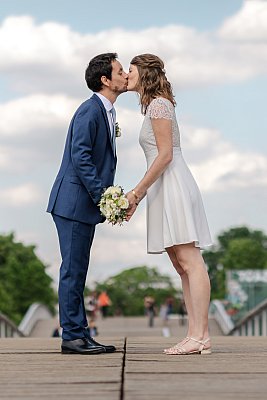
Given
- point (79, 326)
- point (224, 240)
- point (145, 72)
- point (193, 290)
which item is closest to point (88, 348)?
point (79, 326)

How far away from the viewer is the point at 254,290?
1638 inches

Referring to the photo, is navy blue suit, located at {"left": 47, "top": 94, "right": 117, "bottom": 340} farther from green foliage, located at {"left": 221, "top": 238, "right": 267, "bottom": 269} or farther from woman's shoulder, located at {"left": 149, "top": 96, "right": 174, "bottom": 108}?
green foliage, located at {"left": 221, "top": 238, "right": 267, "bottom": 269}

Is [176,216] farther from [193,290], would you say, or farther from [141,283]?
[141,283]

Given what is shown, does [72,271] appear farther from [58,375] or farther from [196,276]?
[58,375]

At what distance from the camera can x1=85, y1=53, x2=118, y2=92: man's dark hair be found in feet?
27.5

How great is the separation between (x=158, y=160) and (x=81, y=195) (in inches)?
23.8

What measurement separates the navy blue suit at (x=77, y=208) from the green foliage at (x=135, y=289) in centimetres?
9918

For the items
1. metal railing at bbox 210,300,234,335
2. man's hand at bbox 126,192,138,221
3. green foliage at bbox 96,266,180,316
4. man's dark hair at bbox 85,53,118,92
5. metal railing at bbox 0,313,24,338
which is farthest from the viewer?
green foliage at bbox 96,266,180,316

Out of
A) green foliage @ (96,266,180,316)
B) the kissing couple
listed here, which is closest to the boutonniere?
the kissing couple

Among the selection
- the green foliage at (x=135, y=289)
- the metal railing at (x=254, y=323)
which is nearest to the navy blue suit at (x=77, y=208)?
the metal railing at (x=254, y=323)

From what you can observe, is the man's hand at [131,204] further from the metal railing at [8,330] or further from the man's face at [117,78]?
the metal railing at [8,330]

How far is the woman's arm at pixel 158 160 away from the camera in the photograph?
8.16 m

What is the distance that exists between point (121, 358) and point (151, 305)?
4533 centimetres

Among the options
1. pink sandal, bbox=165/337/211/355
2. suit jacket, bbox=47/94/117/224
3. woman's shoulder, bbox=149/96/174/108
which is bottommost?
pink sandal, bbox=165/337/211/355
